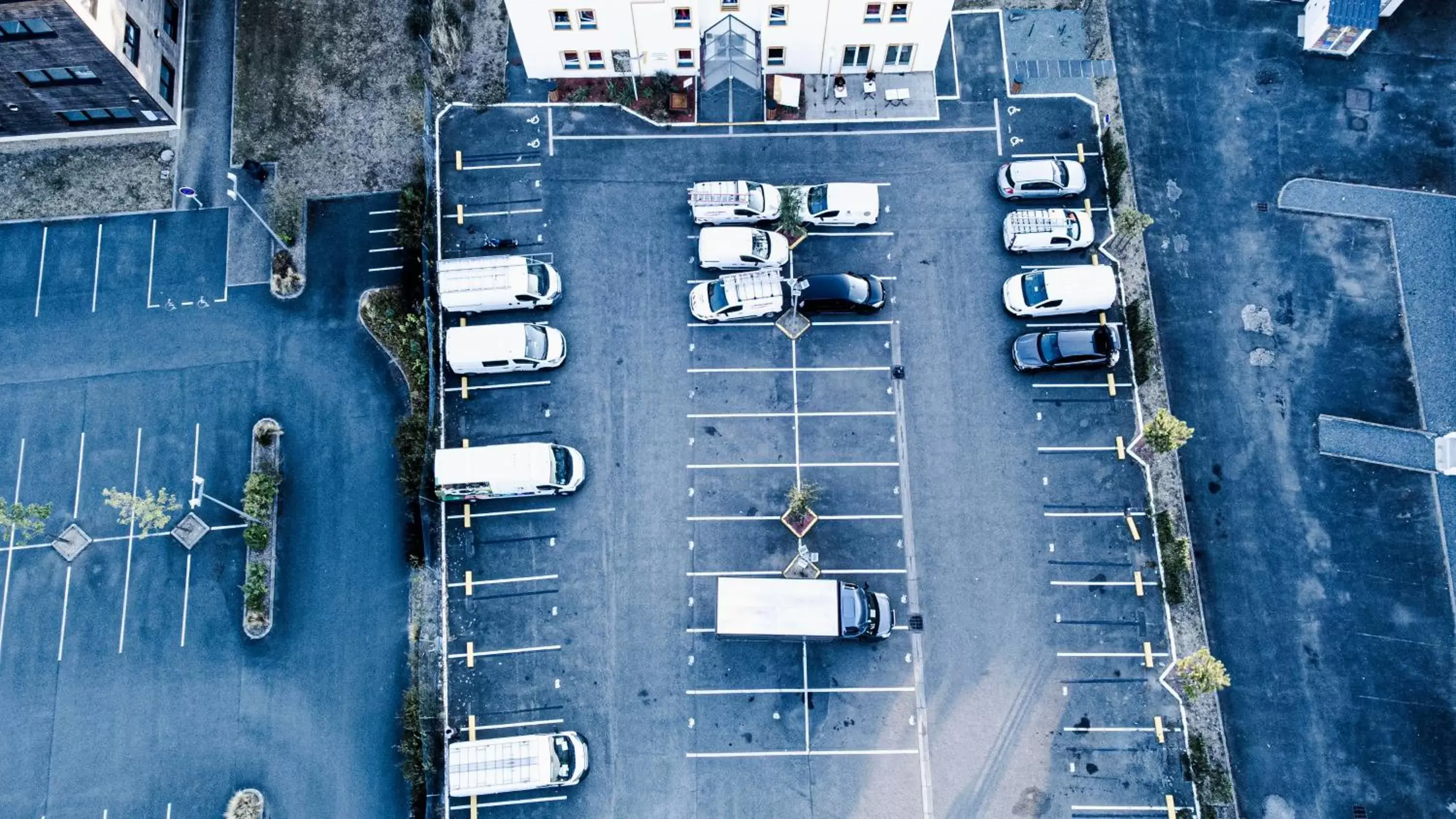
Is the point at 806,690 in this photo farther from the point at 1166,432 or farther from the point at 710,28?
the point at 710,28

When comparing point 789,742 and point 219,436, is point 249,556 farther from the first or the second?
point 789,742

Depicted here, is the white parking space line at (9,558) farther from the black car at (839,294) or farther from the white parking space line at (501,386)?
the black car at (839,294)

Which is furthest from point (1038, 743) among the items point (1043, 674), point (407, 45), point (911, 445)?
point (407, 45)

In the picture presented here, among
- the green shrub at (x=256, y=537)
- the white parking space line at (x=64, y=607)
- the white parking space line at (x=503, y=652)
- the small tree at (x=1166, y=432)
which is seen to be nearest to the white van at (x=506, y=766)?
the white parking space line at (x=503, y=652)

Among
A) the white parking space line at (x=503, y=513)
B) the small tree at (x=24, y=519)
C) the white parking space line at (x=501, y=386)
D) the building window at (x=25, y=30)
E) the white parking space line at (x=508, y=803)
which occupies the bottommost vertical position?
the white parking space line at (x=508, y=803)

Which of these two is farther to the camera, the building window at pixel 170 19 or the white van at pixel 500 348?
the building window at pixel 170 19

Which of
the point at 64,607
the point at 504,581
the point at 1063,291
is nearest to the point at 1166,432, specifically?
the point at 1063,291

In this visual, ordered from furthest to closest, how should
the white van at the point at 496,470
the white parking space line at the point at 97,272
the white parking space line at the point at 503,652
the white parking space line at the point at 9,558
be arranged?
the white parking space line at the point at 97,272 → the white parking space line at the point at 9,558 → the white parking space line at the point at 503,652 → the white van at the point at 496,470

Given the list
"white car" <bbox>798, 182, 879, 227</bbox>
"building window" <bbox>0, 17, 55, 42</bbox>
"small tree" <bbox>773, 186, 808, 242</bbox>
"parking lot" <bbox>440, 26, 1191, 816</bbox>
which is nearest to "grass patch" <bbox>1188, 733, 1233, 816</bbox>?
"parking lot" <bbox>440, 26, 1191, 816</bbox>
